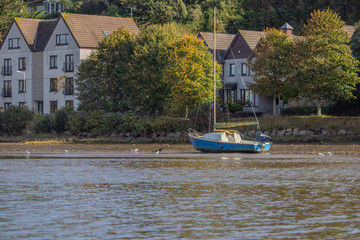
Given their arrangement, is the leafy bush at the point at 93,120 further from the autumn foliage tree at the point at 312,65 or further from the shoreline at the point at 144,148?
the autumn foliage tree at the point at 312,65

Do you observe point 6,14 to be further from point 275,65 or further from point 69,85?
point 275,65

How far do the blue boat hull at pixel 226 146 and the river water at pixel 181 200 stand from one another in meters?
7.92

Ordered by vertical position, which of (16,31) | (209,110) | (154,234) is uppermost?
(16,31)

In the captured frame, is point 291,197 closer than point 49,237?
No

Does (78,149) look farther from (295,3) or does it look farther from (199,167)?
(295,3)

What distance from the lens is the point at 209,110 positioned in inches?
2820

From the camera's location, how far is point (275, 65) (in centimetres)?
7281

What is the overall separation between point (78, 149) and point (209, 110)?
14643 millimetres

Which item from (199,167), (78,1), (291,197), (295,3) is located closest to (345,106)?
(199,167)

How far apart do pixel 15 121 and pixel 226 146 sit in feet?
115

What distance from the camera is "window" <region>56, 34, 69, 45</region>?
308 ft

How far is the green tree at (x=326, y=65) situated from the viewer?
69438 millimetres

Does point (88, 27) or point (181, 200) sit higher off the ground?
point (88, 27)

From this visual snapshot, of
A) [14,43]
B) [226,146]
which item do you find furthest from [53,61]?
[226,146]
